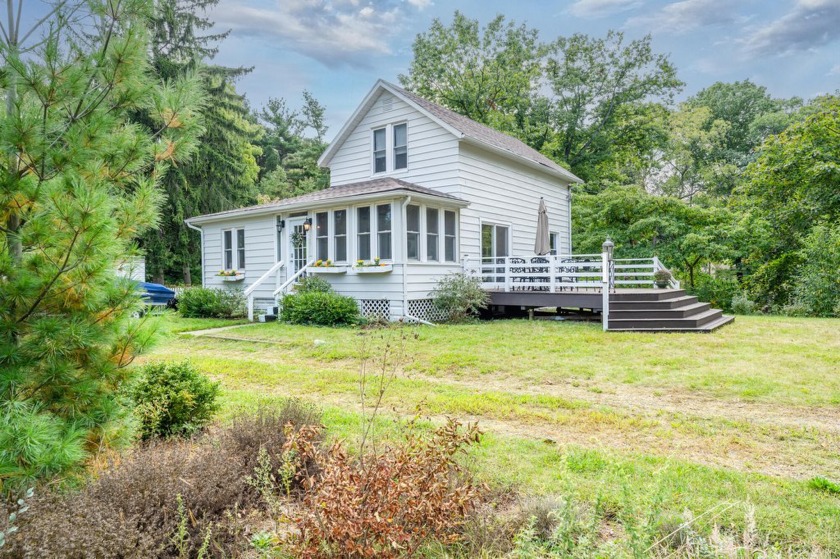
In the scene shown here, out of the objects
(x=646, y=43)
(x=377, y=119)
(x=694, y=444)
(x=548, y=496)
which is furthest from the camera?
(x=646, y=43)

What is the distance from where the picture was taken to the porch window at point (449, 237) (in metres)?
13.0

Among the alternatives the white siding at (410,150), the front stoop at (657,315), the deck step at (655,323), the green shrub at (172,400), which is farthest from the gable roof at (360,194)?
the green shrub at (172,400)

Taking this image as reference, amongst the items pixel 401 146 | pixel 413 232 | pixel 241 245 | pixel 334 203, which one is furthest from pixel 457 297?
pixel 241 245

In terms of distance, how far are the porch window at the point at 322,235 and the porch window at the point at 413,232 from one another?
2593 millimetres

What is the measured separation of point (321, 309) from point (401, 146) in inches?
230

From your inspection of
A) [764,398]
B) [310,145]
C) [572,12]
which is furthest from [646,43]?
[764,398]

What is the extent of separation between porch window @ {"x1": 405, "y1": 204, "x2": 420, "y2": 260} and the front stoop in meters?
4.96

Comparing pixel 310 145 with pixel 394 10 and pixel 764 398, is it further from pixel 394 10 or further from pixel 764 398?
pixel 764 398

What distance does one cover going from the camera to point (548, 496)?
267cm

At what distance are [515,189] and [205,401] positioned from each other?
1336 centimetres

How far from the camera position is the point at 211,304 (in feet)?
45.4

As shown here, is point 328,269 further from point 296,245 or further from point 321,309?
point 296,245

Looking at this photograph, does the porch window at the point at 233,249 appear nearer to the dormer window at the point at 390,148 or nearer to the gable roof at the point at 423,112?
the gable roof at the point at 423,112

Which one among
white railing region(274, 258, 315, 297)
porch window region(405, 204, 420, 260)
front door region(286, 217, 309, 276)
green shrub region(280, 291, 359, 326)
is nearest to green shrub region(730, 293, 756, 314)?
porch window region(405, 204, 420, 260)
